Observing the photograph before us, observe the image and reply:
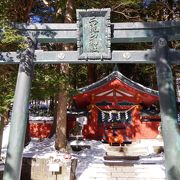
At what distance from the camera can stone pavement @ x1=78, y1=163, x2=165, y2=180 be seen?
9.99 meters

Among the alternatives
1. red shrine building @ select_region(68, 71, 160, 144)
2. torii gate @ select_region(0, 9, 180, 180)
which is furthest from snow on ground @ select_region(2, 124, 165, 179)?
torii gate @ select_region(0, 9, 180, 180)

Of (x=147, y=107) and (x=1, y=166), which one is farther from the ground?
(x=147, y=107)

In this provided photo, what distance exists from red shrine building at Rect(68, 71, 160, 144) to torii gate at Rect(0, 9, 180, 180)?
11467 millimetres

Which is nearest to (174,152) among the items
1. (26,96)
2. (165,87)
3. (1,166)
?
(165,87)

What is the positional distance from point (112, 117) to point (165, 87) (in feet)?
41.0

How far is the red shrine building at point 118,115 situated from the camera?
18.0 meters

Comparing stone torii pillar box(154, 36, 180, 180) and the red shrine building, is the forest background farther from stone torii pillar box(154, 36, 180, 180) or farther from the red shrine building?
stone torii pillar box(154, 36, 180, 180)

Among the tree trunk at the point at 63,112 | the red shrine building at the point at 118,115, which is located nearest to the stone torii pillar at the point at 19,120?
the tree trunk at the point at 63,112

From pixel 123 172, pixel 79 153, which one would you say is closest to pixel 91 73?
pixel 79 153

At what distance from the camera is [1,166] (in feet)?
30.3

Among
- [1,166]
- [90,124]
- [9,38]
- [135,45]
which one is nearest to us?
[9,38]

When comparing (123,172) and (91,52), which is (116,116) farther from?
(91,52)

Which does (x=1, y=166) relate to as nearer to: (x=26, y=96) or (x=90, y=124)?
(x=26, y=96)

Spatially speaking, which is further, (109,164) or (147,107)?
(147,107)
